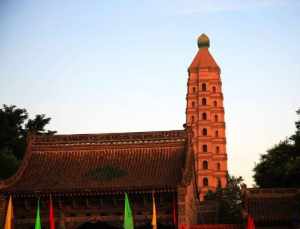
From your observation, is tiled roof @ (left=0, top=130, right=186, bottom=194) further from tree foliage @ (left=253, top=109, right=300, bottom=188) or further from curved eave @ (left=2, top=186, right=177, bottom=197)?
tree foliage @ (left=253, top=109, right=300, bottom=188)

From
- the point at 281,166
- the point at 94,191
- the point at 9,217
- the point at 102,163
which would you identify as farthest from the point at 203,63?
the point at 9,217

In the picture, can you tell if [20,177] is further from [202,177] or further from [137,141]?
[202,177]

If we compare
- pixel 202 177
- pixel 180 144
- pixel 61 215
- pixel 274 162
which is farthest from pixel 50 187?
pixel 202 177

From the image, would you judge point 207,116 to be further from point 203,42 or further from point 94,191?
point 94,191

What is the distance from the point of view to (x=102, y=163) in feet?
125

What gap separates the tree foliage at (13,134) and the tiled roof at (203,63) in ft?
155

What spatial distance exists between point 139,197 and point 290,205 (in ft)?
→ 26.8

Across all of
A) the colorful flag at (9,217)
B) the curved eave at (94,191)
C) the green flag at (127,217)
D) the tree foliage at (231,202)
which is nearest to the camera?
the green flag at (127,217)

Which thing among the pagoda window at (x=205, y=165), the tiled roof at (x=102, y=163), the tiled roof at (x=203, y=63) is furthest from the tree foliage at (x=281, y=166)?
the tiled roof at (x=203, y=63)

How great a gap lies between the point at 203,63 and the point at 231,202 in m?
47.5

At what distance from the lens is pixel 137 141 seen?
39094 mm

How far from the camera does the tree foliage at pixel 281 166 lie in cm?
4234

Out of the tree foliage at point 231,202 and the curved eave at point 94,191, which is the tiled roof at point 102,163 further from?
the tree foliage at point 231,202

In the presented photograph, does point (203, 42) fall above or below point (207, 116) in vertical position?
above
